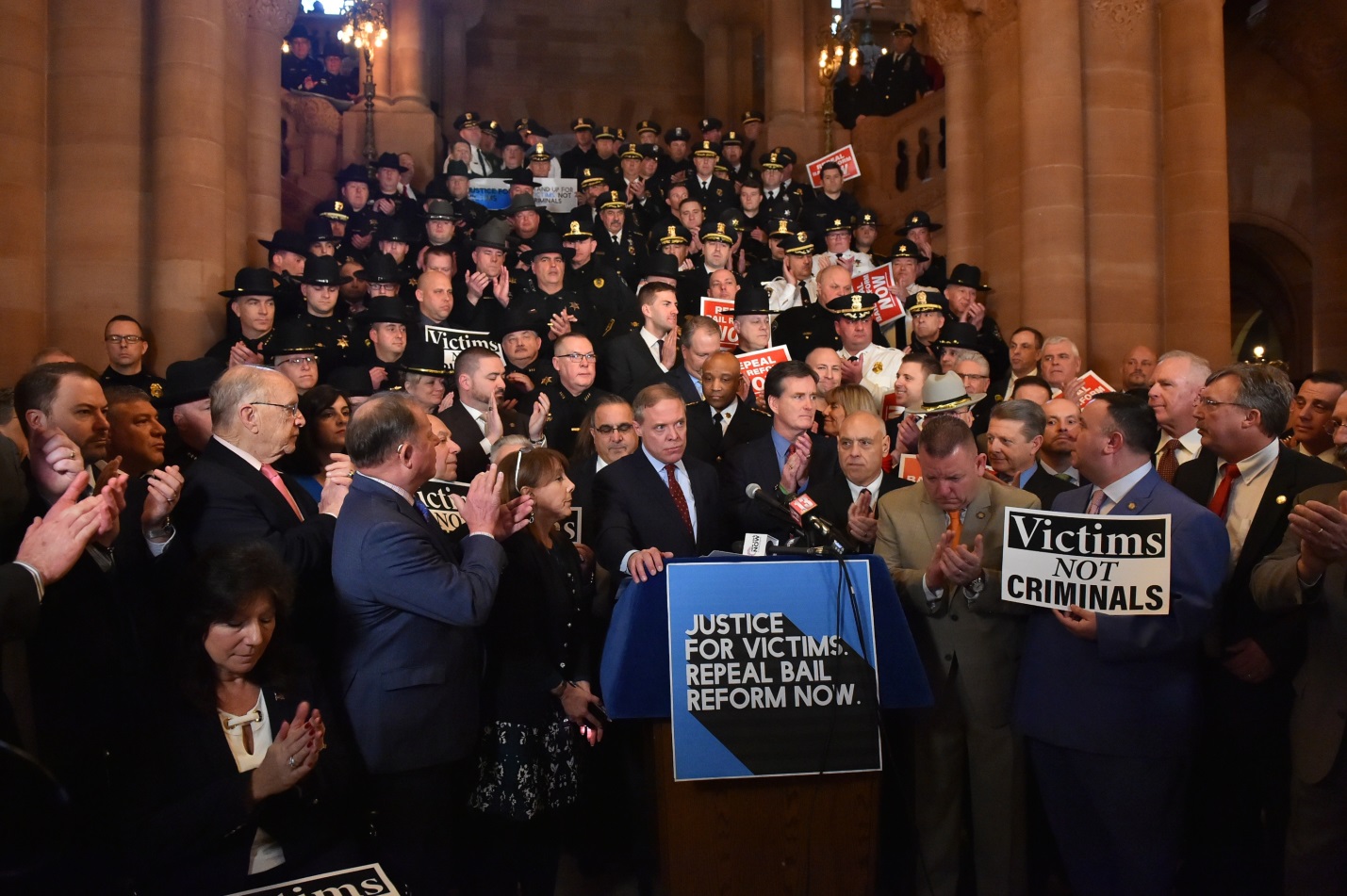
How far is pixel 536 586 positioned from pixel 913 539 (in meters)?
1.57

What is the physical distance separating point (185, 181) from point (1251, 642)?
863cm

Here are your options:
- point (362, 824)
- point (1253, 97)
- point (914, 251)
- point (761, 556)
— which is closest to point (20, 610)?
point (362, 824)

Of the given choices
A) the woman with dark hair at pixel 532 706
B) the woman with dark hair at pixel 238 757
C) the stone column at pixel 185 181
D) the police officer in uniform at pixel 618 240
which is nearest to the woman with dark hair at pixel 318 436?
the woman with dark hair at pixel 532 706

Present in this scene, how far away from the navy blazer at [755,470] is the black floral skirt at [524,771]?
5.31ft

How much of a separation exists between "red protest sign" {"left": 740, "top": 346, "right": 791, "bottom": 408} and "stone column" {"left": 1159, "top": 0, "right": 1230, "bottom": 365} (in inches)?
197

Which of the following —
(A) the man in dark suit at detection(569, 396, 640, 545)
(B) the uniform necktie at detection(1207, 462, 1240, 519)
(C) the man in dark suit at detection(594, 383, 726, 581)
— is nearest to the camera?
(B) the uniform necktie at detection(1207, 462, 1240, 519)

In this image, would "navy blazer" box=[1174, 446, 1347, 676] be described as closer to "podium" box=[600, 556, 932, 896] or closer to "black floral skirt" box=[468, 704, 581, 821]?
"podium" box=[600, 556, 932, 896]

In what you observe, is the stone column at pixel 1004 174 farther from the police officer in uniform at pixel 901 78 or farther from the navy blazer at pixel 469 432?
the navy blazer at pixel 469 432

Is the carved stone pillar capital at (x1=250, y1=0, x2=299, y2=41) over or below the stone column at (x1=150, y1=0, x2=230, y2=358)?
over

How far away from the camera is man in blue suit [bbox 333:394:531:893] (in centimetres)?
392

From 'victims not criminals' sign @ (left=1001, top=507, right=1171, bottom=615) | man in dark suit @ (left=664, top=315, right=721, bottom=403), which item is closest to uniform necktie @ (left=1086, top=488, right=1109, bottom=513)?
'victims not criminals' sign @ (left=1001, top=507, right=1171, bottom=615)

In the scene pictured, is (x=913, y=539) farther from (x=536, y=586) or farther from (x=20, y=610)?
(x=20, y=610)

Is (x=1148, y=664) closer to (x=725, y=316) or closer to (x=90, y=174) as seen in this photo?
(x=725, y=316)

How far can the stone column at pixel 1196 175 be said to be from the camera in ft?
35.2
